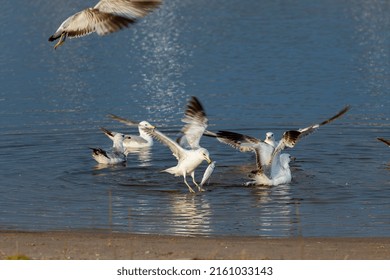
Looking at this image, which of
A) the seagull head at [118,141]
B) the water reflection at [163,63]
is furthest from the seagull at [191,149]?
the water reflection at [163,63]

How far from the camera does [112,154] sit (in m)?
16.1

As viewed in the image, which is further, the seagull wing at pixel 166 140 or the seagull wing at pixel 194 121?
the seagull wing at pixel 194 121

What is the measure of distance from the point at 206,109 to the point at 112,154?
4.36m

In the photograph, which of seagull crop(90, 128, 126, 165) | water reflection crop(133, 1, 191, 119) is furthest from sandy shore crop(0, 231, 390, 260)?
water reflection crop(133, 1, 191, 119)

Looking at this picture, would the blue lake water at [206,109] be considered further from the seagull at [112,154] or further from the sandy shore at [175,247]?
the sandy shore at [175,247]

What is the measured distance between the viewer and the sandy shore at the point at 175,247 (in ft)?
31.9

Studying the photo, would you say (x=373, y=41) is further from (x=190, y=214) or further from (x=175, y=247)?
(x=175, y=247)

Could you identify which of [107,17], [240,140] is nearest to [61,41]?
[107,17]

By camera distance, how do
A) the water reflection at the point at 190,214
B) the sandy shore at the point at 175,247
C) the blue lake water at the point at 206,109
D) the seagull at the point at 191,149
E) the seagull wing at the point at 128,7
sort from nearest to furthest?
the sandy shore at the point at 175,247, the water reflection at the point at 190,214, the blue lake water at the point at 206,109, the seagull wing at the point at 128,7, the seagull at the point at 191,149

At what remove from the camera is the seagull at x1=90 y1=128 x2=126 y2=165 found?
15.8m

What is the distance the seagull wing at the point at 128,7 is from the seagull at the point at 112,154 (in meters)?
3.09

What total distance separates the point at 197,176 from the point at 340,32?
575 inches

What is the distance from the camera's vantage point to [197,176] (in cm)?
1531

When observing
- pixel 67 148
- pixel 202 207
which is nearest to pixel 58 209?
pixel 202 207
